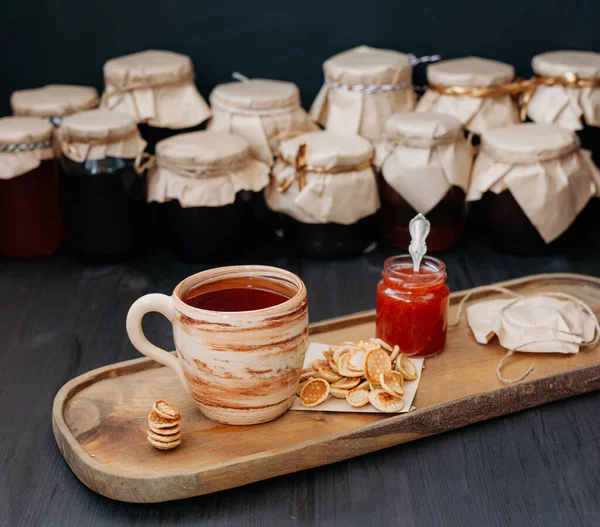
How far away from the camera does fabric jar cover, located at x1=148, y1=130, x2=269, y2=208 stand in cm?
139

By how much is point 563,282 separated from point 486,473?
1.36 feet

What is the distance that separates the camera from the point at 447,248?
1531 millimetres

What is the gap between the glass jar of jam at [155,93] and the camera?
1.56m

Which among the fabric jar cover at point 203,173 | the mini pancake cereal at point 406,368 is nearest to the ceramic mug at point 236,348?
the mini pancake cereal at point 406,368

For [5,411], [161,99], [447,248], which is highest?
[161,99]

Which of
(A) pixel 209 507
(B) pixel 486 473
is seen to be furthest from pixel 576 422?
(A) pixel 209 507

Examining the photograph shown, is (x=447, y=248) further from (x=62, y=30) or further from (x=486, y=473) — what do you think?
(x=62, y=30)

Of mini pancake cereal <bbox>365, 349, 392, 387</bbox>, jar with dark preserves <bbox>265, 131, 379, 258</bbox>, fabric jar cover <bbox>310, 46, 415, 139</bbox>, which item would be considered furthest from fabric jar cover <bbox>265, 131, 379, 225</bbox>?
mini pancake cereal <bbox>365, 349, 392, 387</bbox>

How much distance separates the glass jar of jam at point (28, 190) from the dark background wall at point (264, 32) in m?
0.27

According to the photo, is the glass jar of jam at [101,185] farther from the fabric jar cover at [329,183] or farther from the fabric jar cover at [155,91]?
the fabric jar cover at [329,183]

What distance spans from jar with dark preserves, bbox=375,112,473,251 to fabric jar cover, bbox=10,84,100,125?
0.56m

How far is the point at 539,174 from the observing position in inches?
55.4

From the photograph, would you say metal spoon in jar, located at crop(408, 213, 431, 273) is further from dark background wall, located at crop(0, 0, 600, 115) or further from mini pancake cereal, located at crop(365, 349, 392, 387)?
dark background wall, located at crop(0, 0, 600, 115)

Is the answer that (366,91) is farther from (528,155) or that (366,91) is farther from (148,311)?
(148,311)
